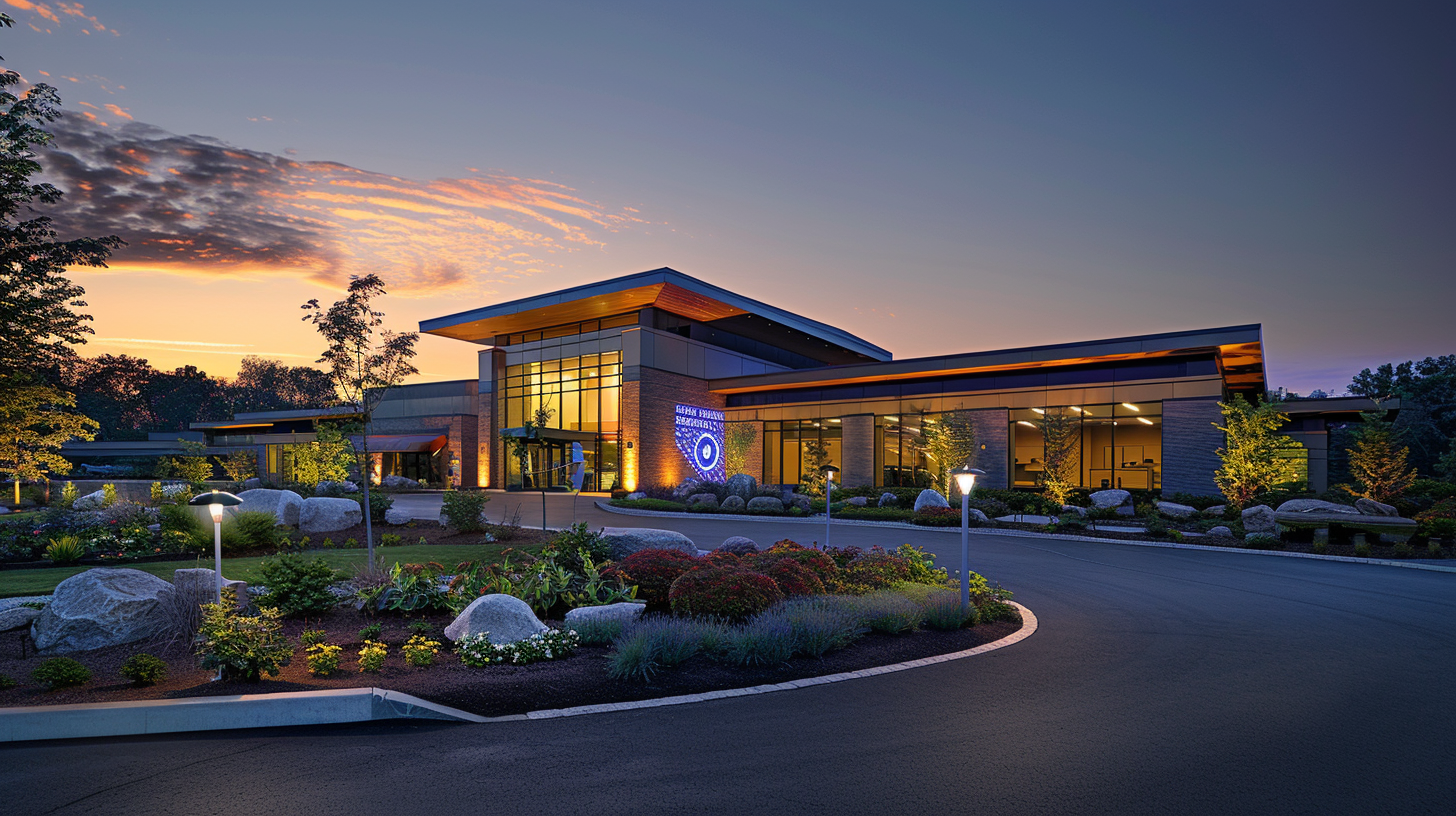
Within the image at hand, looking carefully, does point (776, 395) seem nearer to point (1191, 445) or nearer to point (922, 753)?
point (1191, 445)

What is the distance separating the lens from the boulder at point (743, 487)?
30.3 metres

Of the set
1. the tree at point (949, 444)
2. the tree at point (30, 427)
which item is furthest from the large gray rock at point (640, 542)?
the tree at point (30, 427)

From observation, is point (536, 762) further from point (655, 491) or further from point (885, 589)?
point (655, 491)

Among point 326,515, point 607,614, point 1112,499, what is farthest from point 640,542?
point 1112,499

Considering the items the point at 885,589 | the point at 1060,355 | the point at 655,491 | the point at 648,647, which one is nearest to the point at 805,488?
the point at 655,491

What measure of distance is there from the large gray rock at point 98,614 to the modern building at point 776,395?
582 inches

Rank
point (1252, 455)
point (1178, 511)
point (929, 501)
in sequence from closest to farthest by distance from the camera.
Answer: point (1178, 511), point (1252, 455), point (929, 501)

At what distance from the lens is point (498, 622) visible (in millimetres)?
7832

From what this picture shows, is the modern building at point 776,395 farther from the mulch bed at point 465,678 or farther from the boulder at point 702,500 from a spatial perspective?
the mulch bed at point 465,678

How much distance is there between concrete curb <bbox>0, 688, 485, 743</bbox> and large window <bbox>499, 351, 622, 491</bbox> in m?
30.8

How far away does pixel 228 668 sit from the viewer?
6465mm

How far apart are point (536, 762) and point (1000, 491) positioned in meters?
25.0

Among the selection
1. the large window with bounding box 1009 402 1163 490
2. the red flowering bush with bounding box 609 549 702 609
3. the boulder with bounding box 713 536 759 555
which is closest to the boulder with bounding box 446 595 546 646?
the red flowering bush with bounding box 609 549 702 609

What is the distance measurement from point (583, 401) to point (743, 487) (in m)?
12.7
